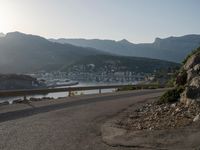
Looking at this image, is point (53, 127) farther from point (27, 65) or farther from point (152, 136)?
point (27, 65)

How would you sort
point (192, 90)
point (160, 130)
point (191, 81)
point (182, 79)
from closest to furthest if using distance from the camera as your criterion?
1. point (160, 130)
2. point (192, 90)
3. point (191, 81)
4. point (182, 79)

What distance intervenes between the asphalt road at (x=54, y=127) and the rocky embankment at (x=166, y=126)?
1.60ft

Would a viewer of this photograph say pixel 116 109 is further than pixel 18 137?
Yes

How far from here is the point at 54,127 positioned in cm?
1274

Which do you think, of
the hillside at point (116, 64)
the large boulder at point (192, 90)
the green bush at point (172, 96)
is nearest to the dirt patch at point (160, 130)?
the large boulder at point (192, 90)

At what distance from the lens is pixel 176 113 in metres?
13.0

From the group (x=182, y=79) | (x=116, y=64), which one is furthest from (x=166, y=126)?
(x=116, y=64)

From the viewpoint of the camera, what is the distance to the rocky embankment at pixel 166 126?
31.4 ft

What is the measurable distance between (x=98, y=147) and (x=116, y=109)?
26.5ft

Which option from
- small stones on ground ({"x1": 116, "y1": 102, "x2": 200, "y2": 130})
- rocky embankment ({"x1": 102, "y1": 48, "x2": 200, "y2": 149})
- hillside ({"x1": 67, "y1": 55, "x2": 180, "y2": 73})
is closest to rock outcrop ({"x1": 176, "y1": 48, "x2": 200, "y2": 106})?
rocky embankment ({"x1": 102, "y1": 48, "x2": 200, "y2": 149})

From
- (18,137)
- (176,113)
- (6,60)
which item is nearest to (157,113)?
(176,113)

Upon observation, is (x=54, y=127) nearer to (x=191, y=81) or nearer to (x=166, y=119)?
(x=166, y=119)

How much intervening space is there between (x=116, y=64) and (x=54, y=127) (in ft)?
564

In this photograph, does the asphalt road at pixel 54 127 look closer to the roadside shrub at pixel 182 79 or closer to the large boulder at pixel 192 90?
the roadside shrub at pixel 182 79
